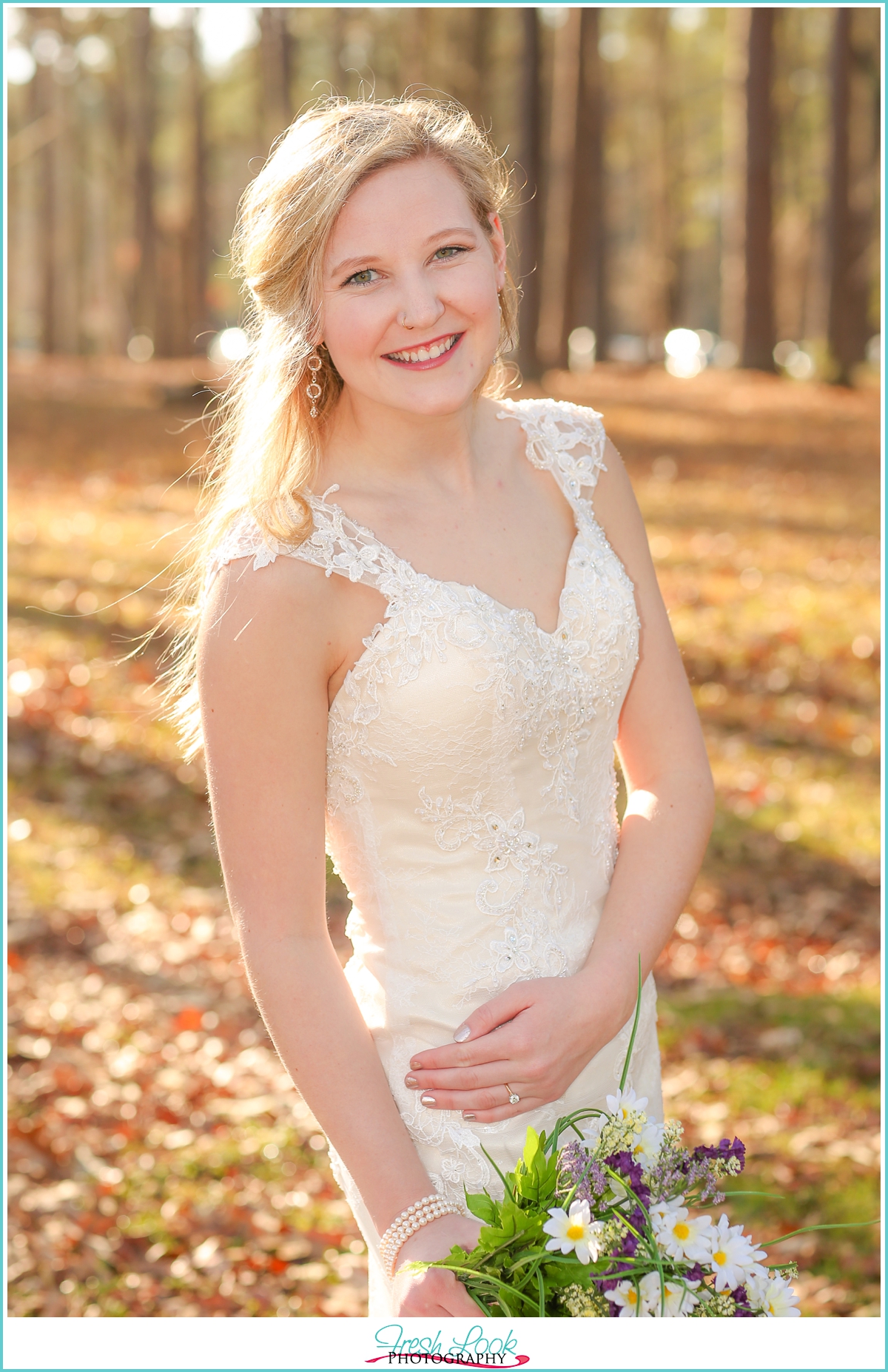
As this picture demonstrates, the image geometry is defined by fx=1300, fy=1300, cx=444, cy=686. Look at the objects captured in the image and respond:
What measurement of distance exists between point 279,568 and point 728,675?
7511mm

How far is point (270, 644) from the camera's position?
7.03 ft

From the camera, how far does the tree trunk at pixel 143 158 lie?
23781 mm

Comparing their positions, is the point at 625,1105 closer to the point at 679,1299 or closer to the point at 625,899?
the point at 679,1299

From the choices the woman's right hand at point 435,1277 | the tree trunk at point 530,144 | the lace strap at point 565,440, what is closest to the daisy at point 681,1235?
the woman's right hand at point 435,1277

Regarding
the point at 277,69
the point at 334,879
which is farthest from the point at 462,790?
the point at 277,69

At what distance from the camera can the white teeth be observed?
229 centimetres

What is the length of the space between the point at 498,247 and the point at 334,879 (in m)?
4.87

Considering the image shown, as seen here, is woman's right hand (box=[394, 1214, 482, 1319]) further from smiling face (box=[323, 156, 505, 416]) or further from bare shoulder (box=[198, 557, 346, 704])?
smiling face (box=[323, 156, 505, 416])

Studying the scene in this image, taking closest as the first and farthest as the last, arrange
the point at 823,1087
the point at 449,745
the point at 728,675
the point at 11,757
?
the point at 449,745 → the point at 823,1087 → the point at 11,757 → the point at 728,675

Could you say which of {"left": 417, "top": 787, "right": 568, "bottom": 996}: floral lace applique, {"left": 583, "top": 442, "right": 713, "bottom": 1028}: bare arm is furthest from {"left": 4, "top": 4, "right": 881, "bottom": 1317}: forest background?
{"left": 417, "top": 787, "right": 568, "bottom": 996}: floral lace applique

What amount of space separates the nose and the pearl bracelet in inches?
58.5

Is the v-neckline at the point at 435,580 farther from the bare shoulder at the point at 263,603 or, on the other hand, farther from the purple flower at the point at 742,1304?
the purple flower at the point at 742,1304

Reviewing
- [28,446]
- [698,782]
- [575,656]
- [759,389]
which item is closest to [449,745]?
[575,656]

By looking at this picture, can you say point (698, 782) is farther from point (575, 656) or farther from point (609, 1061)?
point (609, 1061)
